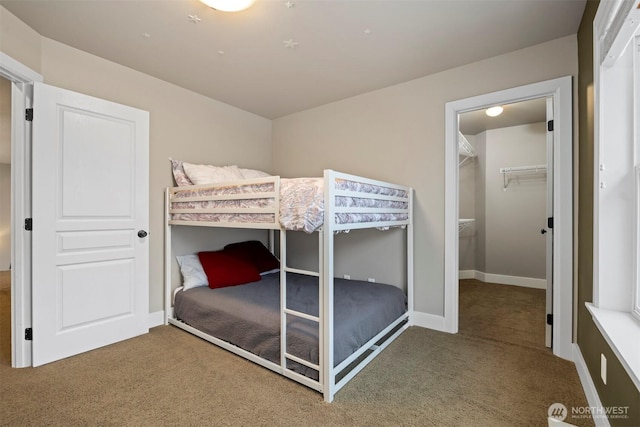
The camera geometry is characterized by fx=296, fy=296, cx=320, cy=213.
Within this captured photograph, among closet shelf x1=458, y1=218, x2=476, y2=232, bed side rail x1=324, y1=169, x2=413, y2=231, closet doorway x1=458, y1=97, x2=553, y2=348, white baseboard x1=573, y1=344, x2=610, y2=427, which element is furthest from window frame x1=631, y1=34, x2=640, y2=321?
closet shelf x1=458, y1=218, x2=476, y2=232

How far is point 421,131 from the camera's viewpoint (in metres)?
2.73

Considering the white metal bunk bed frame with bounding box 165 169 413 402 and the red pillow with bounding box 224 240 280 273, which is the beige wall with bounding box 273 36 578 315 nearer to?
the white metal bunk bed frame with bounding box 165 169 413 402

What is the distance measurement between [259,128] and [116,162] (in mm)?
1780

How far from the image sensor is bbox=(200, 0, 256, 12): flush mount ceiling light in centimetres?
163

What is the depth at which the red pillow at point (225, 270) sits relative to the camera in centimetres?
278

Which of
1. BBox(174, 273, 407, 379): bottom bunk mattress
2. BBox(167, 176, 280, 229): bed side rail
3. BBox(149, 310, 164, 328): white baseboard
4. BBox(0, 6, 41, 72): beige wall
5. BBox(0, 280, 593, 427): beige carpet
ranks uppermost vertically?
BBox(0, 6, 41, 72): beige wall

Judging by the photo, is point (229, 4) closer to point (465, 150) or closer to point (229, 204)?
point (229, 204)

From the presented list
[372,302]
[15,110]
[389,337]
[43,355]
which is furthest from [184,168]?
[389,337]

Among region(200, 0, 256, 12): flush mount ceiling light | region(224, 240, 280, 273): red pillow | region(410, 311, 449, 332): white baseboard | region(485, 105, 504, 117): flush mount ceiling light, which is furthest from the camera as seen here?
region(485, 105, 504, 117): flush mount ceiling light

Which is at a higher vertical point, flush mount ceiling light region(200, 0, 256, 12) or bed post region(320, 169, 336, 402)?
flush mount ceiling light region(200, 0, 256, 12)

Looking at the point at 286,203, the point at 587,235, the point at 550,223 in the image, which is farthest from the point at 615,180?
the point at 286,203

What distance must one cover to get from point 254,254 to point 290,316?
4.59 ft

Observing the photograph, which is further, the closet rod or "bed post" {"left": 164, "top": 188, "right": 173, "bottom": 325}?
the closet rod

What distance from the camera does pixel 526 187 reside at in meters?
4.25
